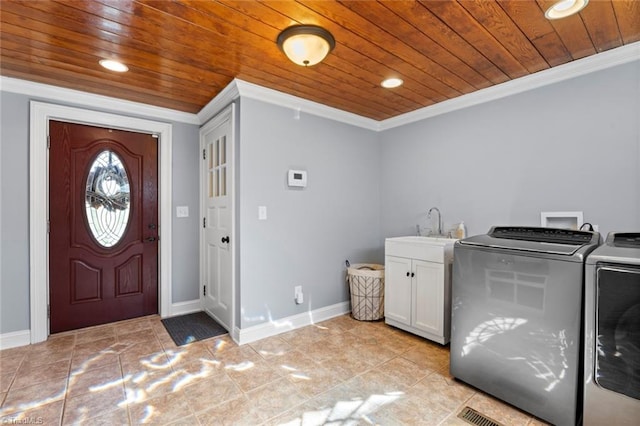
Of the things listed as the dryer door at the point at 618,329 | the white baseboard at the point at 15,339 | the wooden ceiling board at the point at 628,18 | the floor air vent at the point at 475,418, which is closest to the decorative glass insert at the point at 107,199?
the white baseboard at the point at 15,339

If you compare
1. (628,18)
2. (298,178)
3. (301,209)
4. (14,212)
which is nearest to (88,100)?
(14,212)

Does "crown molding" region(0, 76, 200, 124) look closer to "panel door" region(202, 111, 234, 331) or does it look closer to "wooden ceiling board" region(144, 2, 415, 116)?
"panel door" region(202, 111, 234, 331)

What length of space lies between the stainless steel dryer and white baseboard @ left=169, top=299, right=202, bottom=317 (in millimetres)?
2798

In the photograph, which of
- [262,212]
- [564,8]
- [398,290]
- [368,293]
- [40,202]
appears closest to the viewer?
[564,8]

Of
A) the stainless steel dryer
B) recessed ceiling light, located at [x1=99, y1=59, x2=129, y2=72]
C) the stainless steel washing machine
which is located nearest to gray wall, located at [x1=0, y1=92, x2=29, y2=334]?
recessed ceiling light, located at [x1=99, y1=59, x2=129, y2=72]

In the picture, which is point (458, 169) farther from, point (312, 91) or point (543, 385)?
point (543, 385)

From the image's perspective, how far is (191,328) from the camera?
3.05 meters

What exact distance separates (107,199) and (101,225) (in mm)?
272

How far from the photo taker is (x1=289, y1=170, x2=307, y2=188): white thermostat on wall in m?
3.01

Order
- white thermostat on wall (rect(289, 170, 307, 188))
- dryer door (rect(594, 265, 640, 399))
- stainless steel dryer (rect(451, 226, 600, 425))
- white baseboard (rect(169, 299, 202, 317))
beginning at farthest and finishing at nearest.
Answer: white baseboard (rect(169, 299, 202, 317))
white thermostat on wall (rect(289, 170, 307, 188))
stainless steel dryer (rect(451, 226, 600, 425))
dryer door (rect(594, 265, 640, 399))

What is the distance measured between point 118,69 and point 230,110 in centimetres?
89

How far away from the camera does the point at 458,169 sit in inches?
121

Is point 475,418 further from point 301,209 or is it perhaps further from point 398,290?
Answer: point 301,209

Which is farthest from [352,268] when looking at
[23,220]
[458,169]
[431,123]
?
[23,220]
